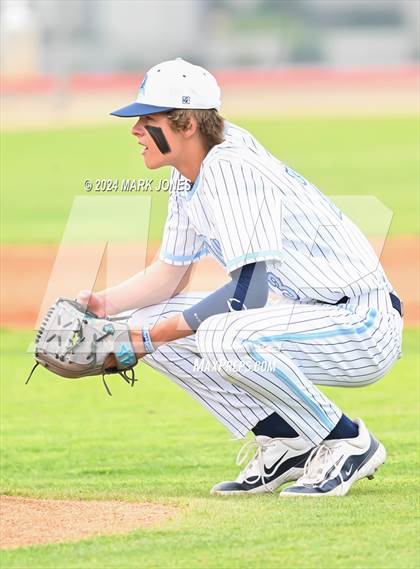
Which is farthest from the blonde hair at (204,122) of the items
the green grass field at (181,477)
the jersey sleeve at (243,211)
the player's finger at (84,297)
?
the green grass field at (181,477)

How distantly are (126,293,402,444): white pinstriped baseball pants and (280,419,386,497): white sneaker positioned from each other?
89 mm

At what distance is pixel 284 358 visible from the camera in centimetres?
466

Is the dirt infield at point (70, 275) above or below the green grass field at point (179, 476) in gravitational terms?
below

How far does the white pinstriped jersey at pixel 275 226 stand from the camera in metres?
4.51

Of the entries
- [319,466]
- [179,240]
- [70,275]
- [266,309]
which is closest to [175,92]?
[179,240]

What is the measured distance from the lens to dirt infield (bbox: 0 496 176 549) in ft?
13.9

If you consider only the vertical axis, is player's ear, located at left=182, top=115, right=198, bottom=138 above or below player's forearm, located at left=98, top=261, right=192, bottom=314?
above

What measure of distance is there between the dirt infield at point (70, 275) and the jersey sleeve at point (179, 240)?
5108 millimetres

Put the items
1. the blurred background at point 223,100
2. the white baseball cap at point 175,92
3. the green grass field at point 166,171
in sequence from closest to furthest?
the white baseball cap at point 175,92, the blurred background at point 223,100, the green grass field at point 166,171

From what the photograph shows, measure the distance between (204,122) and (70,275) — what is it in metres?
8.24

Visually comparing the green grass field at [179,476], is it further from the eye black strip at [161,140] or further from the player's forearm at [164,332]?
the eye black strip at [161,140]

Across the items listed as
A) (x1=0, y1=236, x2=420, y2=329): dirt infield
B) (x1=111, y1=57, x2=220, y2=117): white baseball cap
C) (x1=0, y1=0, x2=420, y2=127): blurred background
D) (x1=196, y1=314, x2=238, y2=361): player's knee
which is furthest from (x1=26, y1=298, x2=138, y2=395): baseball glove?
(x1=0, y1=0, x2=420, y2=127): blurred background

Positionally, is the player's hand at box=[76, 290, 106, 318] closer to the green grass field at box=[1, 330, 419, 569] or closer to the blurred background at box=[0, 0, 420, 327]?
the green grass field at box=[1, 330, 419, 569]

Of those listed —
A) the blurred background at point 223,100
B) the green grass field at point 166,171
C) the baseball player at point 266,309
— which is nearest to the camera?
the baseball player at point 266,309
